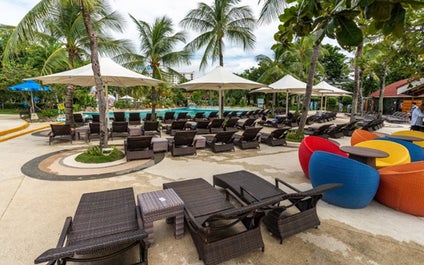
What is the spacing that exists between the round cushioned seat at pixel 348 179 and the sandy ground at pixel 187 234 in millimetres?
161

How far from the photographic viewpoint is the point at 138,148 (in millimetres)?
6246

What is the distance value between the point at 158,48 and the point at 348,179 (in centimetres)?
1160

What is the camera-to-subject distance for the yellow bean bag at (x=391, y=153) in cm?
441

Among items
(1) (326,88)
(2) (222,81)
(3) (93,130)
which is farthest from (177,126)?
(1) (326,88)

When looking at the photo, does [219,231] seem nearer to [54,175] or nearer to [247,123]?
[54,175]

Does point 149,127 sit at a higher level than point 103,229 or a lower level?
higher

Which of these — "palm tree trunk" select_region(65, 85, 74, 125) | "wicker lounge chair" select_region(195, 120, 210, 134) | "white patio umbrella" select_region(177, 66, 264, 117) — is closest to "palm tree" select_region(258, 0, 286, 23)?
"white patio umbrella" select_region(177, 66, 264, 117)

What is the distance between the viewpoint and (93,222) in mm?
2512

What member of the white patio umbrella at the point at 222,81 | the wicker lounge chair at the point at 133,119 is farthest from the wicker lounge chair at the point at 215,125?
the wicker lounge chair at the point at 133,119

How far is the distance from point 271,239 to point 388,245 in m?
1.48

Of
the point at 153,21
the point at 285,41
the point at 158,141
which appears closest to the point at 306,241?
the point at 285,41

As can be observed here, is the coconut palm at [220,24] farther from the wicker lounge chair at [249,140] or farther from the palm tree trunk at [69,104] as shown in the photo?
the palm tree trunk at [69,104]

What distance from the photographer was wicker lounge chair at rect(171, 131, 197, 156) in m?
6.60

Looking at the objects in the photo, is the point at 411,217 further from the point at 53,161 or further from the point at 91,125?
the point at 91,125
